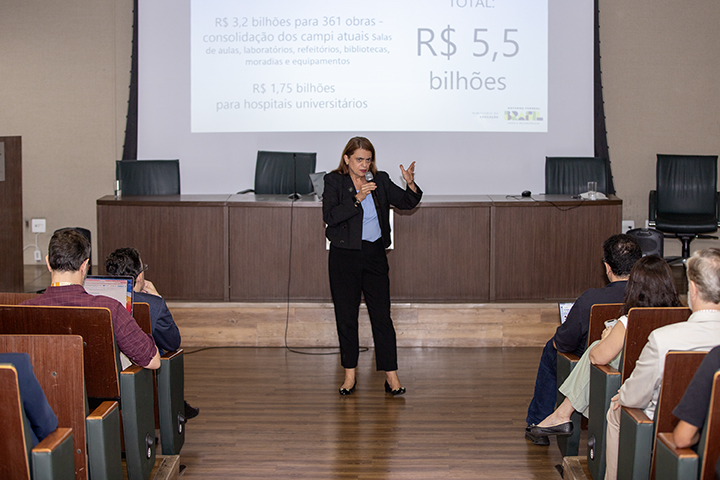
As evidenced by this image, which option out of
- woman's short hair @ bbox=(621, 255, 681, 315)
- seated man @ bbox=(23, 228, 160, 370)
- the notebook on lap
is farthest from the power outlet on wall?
woman's short hair @ bbox=(621, 255, 681, 315)

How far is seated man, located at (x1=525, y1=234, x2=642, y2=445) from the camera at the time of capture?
2.75 m

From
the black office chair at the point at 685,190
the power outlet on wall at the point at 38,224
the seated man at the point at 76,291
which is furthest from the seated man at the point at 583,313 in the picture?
the power outlet on wall at the point at 38,224

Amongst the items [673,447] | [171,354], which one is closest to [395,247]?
[171,354]

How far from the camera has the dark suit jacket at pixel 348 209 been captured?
12.0ft

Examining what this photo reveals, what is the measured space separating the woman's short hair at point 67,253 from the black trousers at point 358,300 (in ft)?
5.72

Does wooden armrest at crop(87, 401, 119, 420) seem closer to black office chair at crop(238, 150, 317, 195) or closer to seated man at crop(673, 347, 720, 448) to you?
seated man at crop(673, 347, 720, 448)

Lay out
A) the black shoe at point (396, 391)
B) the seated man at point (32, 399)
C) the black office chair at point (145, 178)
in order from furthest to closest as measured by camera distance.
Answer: the black office chair at point (145, 178)
the black shoe at point (396, 391)
the seated man at point (32, 399)

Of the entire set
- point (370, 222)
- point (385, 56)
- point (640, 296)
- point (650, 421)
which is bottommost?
point (650, 421)

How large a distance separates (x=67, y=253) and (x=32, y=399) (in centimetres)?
71

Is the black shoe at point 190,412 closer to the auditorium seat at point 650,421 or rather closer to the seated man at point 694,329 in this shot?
the auditorium seat at point 650,421

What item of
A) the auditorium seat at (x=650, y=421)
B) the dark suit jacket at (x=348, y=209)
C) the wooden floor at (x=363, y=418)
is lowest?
the wooden floor at (x=363, y=418)

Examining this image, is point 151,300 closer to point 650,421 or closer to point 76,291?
point 76,291

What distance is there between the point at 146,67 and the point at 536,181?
413cm

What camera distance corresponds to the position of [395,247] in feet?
15.7
